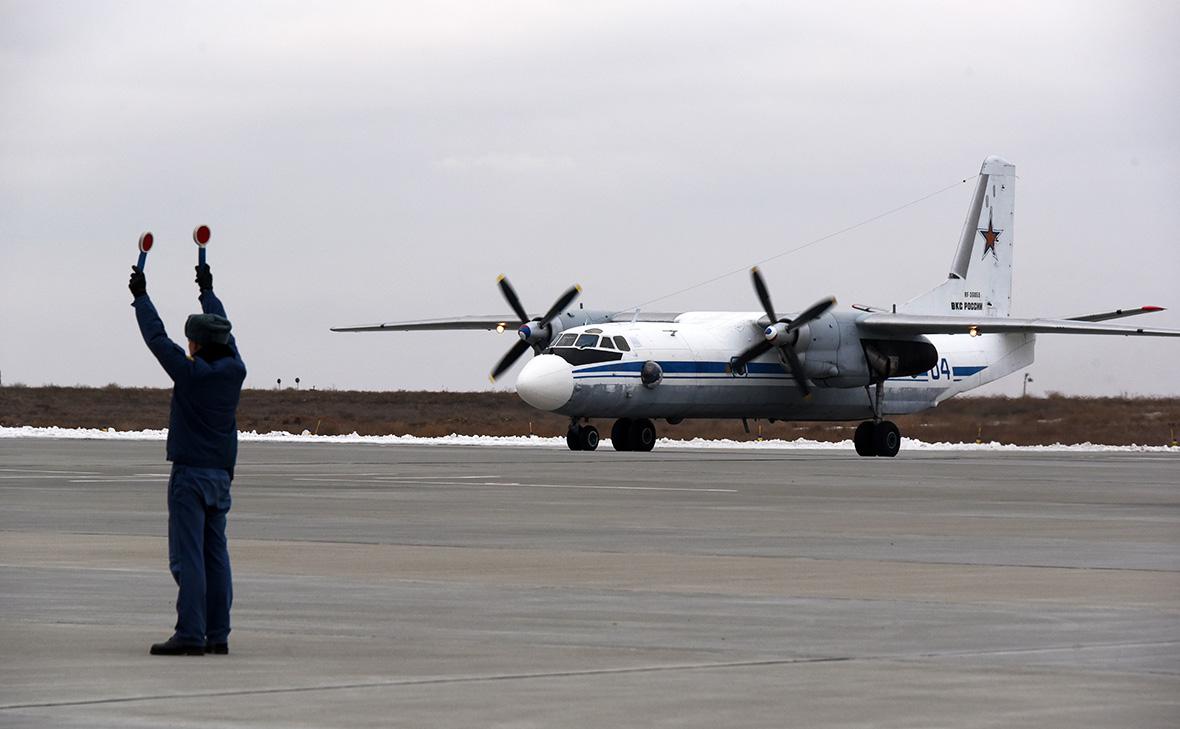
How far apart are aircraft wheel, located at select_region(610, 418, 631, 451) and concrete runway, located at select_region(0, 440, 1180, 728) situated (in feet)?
76.5

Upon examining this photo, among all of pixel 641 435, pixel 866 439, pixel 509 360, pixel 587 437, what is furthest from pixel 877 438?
pixel 509 360

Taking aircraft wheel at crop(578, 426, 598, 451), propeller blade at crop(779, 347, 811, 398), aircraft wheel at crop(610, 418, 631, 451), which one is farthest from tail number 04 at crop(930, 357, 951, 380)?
aircraft wheel at crop(578, 426, 598, 451)

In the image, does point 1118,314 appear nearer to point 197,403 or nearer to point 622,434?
point 622,434

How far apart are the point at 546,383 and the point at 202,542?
116 feet

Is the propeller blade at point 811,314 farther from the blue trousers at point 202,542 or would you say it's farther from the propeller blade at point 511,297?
the blue trousers at point 202,542

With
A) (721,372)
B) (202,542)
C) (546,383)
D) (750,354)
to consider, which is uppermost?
(750,354)

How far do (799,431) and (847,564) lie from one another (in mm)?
59490

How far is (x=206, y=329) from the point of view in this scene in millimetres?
11188

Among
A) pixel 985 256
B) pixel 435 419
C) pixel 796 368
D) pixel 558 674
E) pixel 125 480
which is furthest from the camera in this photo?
pixel 435 419

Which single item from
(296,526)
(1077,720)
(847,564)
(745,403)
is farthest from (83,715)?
(745,403)

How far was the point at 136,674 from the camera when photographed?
9555 mm

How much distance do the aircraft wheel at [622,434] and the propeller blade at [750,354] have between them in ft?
9.90

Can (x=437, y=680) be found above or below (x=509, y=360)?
below

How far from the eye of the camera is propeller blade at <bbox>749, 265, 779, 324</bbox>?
169 ft
